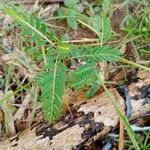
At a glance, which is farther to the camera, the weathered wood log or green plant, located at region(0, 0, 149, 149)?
the weathered wood log

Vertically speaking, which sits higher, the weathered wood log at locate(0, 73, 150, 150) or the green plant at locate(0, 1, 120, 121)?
the green plant at locate(0, 1, 120, 121)

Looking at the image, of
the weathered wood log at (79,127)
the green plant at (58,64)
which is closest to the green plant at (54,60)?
the green plant at (58,64)

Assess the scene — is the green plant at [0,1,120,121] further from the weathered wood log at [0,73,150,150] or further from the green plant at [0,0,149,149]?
the weathered wood log at [0,73,150,150]

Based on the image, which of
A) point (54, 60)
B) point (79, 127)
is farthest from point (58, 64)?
point (79, 127)

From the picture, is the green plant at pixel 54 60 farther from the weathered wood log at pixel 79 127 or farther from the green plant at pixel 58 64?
the weathered wood log at pixel 79 127

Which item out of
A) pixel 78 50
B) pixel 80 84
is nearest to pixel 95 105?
pixel 80 84

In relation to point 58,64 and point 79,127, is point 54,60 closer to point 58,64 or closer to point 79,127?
point 58,64

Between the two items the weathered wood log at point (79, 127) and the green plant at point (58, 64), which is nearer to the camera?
the green plant at point (58, 64)

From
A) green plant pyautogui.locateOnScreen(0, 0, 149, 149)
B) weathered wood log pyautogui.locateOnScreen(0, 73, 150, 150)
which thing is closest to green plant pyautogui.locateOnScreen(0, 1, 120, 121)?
green plant pyautogui.locateOnScreen(0, 0, 149, 149)
